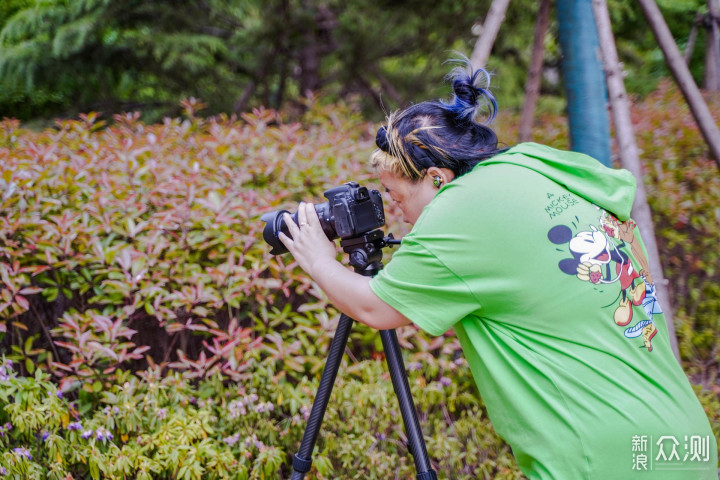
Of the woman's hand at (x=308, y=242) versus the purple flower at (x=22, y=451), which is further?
the purple flower at (x=22, y=451)

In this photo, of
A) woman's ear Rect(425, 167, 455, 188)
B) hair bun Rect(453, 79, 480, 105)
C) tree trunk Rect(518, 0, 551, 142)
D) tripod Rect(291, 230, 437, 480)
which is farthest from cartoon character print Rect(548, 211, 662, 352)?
tree trunk Rect(518, 0, 551, 142)

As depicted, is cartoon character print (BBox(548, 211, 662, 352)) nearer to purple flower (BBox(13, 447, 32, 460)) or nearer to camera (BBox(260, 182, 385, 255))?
camera (BBox(260, 182, 385, 255))

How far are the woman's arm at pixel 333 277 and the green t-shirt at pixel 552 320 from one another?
51 mm

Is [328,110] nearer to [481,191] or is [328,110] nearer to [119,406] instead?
[119,406]

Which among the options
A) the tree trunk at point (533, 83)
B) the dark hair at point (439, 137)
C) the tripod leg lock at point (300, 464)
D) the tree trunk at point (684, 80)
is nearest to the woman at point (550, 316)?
the dark hair at point (439, 137)

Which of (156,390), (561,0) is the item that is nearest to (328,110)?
(561,0)

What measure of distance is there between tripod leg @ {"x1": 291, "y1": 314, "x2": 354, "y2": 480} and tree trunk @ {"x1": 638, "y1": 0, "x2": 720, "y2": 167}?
2.07 metres

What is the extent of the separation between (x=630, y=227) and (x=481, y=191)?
0.46m

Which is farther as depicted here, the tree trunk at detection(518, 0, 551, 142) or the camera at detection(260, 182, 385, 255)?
the tree trunk at detection(518, 0, 551, 142)

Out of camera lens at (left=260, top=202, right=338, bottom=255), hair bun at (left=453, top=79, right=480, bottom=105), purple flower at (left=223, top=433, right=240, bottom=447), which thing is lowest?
purple flower at (left=223, top=433, right=240, bottom=447)

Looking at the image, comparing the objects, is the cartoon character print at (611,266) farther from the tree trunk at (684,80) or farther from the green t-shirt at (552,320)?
the tree trunk at (684,80)

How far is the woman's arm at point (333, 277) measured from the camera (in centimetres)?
142

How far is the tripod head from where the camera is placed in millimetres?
1676

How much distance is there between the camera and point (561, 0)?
270 centimetres
